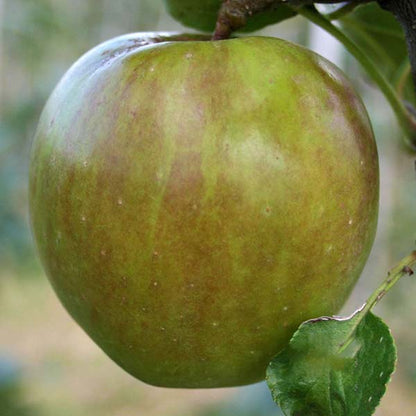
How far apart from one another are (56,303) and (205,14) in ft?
13.1

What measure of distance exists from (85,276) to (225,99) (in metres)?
0.17

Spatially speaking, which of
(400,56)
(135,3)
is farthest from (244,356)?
(135,3)

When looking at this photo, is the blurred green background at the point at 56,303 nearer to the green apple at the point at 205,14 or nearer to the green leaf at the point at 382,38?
the green leaf at the point at 382,38

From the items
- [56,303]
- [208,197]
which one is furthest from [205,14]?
[56,303]

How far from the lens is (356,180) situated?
55cm

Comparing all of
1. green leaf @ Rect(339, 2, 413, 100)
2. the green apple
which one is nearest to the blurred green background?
green leaf @ Rect(339, 2, 413, 100)

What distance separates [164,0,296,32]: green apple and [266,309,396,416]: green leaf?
0.30 m

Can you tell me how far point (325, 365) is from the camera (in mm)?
528

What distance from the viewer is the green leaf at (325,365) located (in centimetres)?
52

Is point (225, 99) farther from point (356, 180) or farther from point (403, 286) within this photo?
point (403, 286)

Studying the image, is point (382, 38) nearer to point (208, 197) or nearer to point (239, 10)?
point (239, 10)

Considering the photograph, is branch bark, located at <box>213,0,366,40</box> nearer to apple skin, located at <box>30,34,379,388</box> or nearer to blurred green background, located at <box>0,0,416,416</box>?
apple skin, located at <box>30,34,379,388</box>

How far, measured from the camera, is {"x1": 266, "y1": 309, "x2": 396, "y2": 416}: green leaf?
0.52m

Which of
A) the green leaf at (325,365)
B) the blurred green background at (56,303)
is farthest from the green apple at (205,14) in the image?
the blurred green background at (56,303)
